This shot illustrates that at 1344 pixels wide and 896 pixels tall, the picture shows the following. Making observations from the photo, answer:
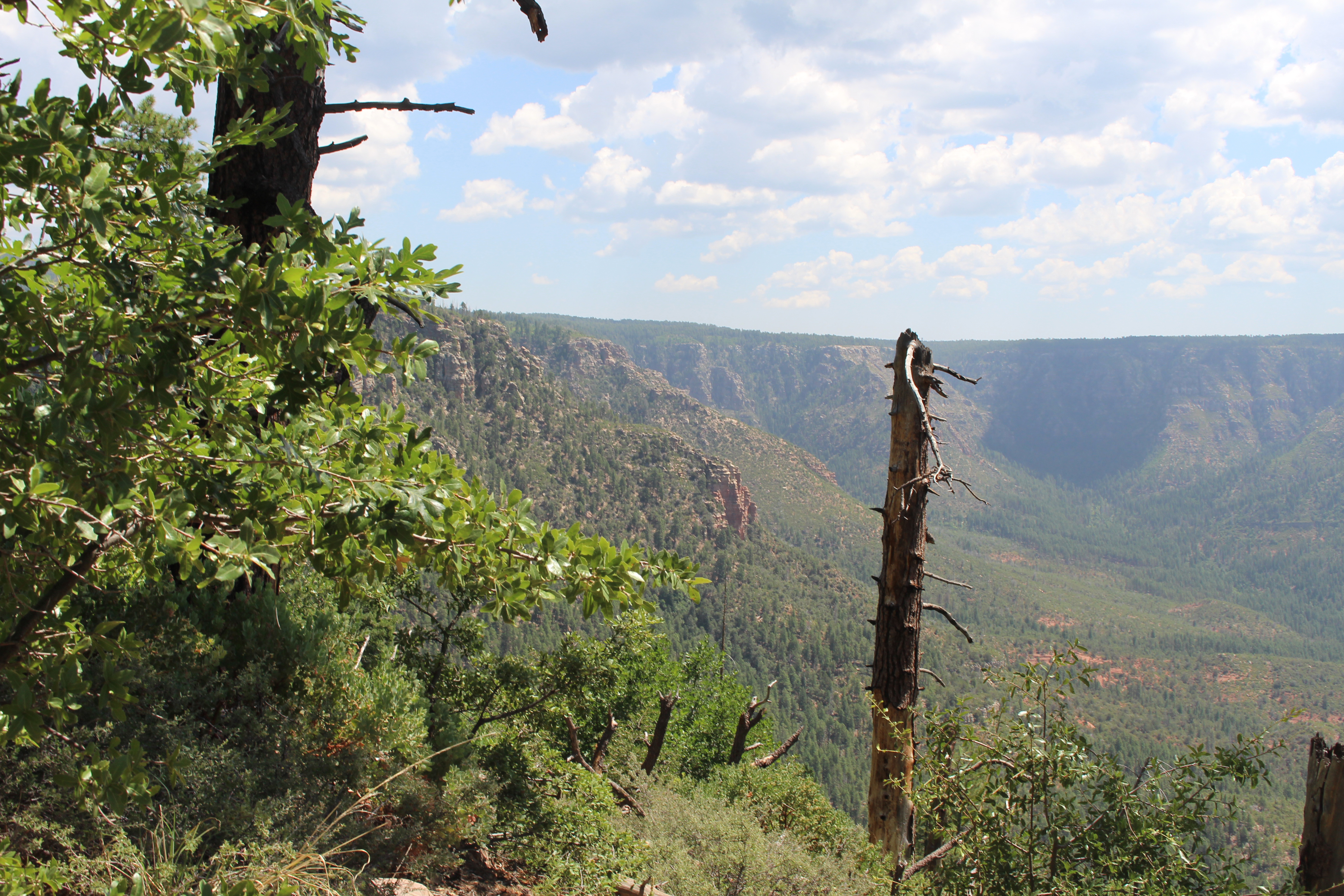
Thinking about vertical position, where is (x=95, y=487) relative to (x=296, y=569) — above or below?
above

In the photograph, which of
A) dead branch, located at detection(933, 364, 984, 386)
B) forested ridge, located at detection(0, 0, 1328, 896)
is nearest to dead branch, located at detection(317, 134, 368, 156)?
forested ridge, located at detection(0, 0, 1328, 896)

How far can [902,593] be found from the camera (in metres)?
7.22

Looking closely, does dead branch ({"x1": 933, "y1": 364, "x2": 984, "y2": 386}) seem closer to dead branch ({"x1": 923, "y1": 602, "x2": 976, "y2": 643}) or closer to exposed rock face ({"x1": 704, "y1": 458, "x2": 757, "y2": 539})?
dead branch ({"x1": 923, "y1": 602, "x2": 976, "y2": 643})

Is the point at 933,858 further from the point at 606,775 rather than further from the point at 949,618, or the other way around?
the point at 606,775

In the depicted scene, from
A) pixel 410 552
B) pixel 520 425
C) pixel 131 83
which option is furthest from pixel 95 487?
pixel 520 425

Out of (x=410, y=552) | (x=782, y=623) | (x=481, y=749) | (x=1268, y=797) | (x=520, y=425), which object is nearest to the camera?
(x=410, y=552)

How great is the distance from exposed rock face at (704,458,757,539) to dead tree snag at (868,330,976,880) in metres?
115

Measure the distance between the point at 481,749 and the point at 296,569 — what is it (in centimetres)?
201

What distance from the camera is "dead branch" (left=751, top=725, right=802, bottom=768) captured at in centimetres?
992

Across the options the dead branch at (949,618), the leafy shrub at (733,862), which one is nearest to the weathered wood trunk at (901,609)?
the dead branch at (949,618)

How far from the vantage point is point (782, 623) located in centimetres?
10188

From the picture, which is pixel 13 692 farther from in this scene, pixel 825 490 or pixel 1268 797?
pixel 825 490

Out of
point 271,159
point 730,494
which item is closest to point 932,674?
point 271,159

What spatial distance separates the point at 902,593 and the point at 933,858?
278 centimetres
